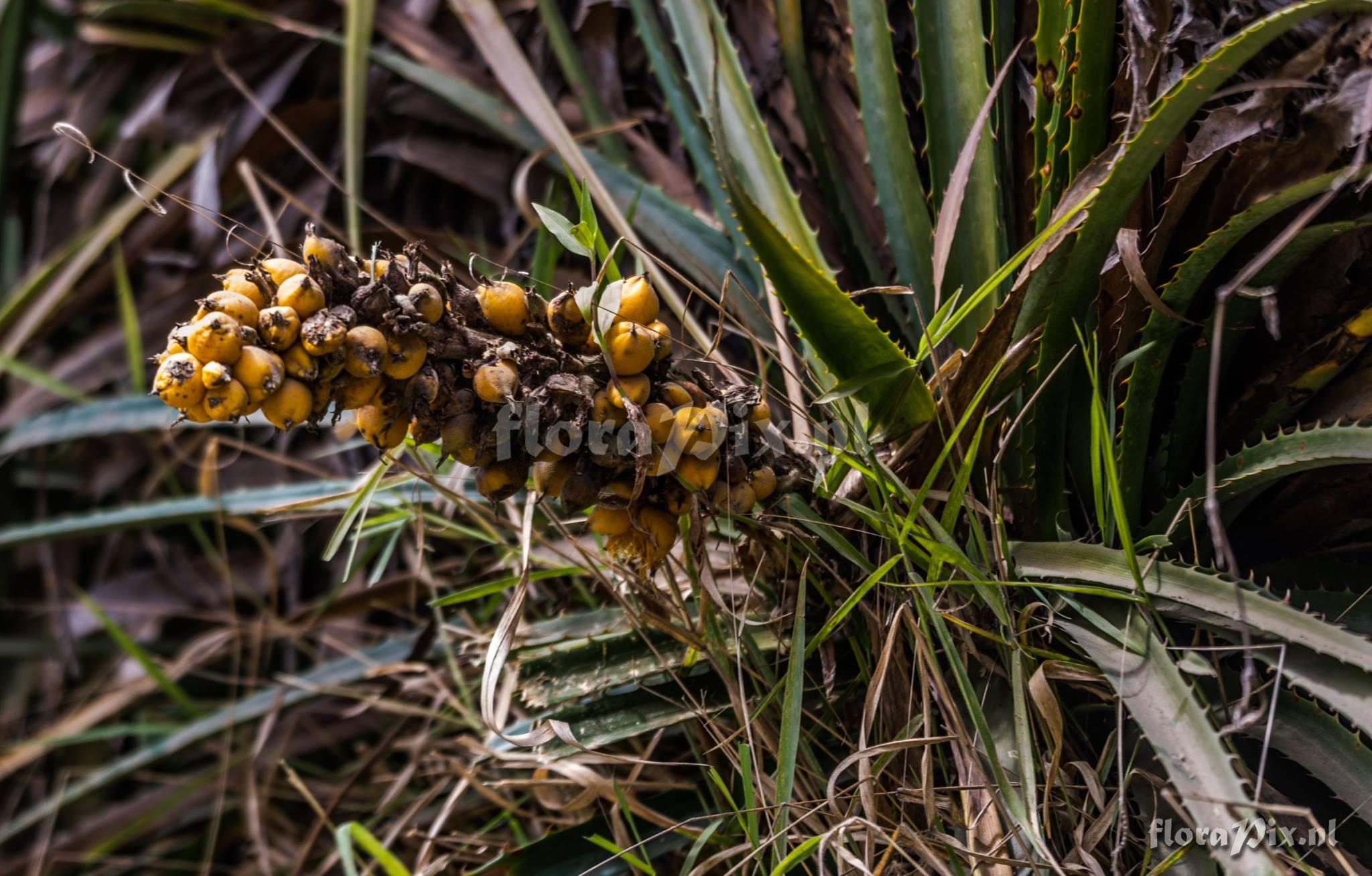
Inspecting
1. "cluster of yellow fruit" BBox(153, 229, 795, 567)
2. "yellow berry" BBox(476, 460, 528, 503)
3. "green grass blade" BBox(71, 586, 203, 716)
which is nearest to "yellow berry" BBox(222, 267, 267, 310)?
"cluster of yellow fruit" BBox(153, 229, 795, 567)

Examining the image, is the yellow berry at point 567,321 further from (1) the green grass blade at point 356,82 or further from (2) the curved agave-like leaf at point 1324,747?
(1) the green grass blade at point 356,82

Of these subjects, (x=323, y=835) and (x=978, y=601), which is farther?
(x=323, y=835)

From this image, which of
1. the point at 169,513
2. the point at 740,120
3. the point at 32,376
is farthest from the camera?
Result: the point at 32,376

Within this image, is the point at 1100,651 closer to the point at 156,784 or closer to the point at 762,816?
the point at 762,816

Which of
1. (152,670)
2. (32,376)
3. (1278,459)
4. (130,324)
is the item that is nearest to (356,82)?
(130,324)

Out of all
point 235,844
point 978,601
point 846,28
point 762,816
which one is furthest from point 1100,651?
point 235,844

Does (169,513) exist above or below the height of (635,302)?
below

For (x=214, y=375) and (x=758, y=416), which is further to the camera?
(x=758, y=416)

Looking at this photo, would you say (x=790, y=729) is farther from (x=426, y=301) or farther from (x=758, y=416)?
(x=426, y=301)
